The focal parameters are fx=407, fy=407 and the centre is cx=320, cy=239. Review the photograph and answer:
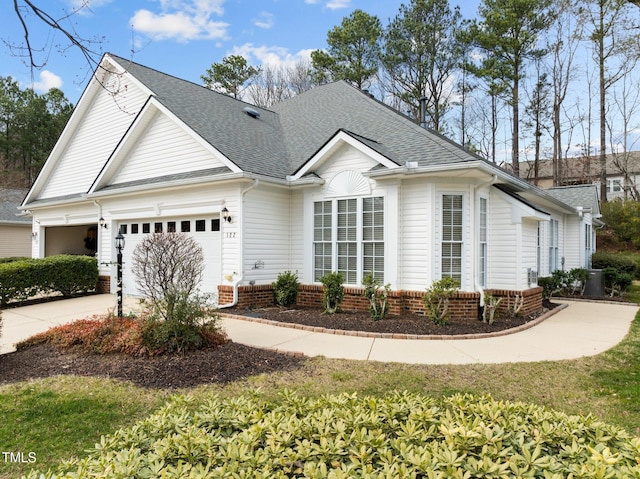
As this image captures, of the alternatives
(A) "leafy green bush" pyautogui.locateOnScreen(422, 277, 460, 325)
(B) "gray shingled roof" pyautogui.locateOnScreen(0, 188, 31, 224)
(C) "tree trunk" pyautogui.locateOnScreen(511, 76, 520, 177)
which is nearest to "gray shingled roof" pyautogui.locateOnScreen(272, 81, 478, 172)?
(A) "leafy green bush" pyautogui.locateOnScreen(422, 277, 460, 325)

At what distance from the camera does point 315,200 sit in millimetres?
10789

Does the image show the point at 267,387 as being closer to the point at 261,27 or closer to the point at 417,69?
the point at 261,27

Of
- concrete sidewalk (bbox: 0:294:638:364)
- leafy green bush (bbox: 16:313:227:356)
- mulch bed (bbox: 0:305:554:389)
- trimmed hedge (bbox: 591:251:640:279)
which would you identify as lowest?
concrete sidewalk (bbox: 0:294:638:364)

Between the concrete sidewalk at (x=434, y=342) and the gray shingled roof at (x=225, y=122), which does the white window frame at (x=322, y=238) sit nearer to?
the gray shingled roof at (x=225, y=122)

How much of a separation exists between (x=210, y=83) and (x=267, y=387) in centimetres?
2846

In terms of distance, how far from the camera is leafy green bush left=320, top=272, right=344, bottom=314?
9539mm

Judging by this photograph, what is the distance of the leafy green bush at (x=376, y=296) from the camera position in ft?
29.4

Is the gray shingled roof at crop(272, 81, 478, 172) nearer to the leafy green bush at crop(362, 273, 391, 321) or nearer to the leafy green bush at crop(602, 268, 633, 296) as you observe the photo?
the leafy green bush at crop(362, 273, 391, 321)

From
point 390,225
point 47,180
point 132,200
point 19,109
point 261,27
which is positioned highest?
point 19,109

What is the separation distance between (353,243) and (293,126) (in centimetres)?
636

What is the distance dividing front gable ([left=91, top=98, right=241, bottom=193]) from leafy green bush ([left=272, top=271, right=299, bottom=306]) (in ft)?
10.3


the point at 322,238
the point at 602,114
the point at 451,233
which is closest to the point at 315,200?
the point at 322,238

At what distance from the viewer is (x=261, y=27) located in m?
12.8

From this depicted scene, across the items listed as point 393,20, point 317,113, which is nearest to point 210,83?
point 393,20
